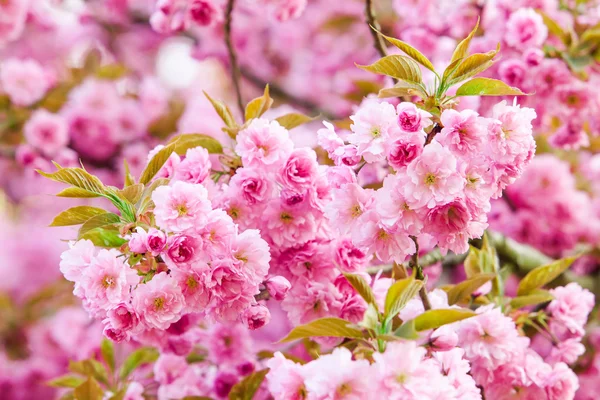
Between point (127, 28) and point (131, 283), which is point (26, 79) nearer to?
point (127, 28)

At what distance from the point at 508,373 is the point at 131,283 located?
66cm

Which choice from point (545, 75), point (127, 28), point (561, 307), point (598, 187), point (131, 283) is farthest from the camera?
point (127, 28)

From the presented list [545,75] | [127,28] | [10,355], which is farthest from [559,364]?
[10,355]

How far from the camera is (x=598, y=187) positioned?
8.34ft

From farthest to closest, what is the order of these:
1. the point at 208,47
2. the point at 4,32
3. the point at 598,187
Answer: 1. the point at 598,187
2. the point at 208,47
3. the point at 4,32

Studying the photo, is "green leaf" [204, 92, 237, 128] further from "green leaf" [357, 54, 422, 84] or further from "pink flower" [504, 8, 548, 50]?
"pink flower" [504, 8, 548, 50]

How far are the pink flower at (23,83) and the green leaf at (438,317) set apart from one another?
1788 millimetres

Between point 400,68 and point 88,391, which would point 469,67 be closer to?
point 400,68

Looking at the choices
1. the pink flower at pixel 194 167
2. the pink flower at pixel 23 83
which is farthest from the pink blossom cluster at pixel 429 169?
the pink flower at pixel 23 83

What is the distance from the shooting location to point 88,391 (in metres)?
1.25

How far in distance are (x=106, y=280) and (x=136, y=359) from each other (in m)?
0.52

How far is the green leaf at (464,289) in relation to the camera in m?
1.14

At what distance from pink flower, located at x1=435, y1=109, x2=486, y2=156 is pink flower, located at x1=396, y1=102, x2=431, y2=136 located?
0.04 meters

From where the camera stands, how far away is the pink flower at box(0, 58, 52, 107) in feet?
7.32
